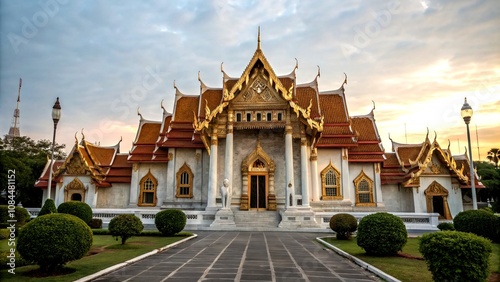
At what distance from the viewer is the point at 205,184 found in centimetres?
2558

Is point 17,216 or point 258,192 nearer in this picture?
point 17,216

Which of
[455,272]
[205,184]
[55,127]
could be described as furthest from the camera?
Result: [205,184]

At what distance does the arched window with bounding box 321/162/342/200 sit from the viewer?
24.9m

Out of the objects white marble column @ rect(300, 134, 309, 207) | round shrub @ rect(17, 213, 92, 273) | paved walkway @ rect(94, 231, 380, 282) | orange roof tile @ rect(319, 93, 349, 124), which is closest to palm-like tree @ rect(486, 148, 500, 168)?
orange roof tile @ rect(319, 93, 349, 124)

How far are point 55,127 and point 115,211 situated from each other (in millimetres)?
7728

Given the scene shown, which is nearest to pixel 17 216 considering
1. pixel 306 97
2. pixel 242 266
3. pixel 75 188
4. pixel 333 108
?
pixel 75 188

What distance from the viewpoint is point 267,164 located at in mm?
23984

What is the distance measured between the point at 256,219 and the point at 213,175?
3.87 metres

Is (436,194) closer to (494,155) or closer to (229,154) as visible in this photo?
(229,154)

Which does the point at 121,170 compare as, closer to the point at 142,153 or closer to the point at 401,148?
the point at 142,153

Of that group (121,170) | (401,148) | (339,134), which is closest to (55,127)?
(121,170)

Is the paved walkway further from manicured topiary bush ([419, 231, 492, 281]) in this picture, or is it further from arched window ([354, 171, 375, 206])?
arched window ([354, 171, 375, 206])

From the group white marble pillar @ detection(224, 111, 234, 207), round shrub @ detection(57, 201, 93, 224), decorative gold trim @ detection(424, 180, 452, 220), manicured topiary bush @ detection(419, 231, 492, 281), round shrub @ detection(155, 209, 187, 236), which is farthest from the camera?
decorative gold trim @ detection(424, 180, 452, 220)

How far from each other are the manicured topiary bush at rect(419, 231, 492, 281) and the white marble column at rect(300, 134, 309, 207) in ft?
50.5
